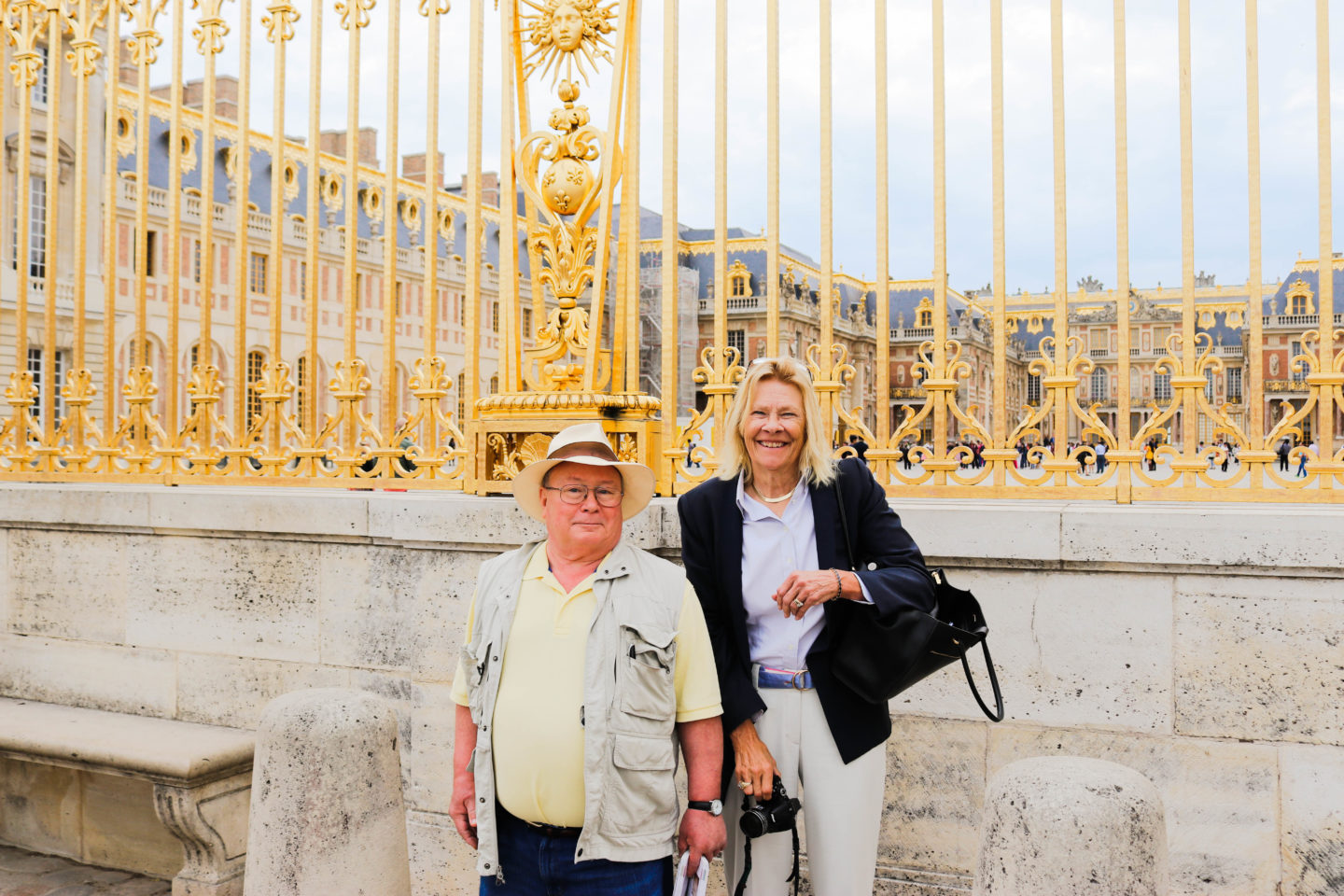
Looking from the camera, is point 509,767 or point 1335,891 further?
point 1335,891

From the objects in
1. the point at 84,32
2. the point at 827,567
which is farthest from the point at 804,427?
the point at 84,32

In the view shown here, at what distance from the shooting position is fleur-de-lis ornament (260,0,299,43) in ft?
16.8

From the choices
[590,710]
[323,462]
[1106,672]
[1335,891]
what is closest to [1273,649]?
[1106,672]

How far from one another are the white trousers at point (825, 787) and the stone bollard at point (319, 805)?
1334 millimetres

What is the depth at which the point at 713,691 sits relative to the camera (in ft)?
9.46

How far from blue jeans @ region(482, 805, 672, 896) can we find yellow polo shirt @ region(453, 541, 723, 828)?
2.6 inches

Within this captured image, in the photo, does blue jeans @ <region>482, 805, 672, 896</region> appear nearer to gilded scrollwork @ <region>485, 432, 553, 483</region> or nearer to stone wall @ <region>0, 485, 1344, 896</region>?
stone wall @ <region>0, 485, 1344, 896</region>

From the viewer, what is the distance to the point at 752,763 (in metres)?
2.88

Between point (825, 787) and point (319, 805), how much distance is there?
62.4 inches

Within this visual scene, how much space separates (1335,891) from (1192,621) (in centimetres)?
87

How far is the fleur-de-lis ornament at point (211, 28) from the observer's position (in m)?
5.27

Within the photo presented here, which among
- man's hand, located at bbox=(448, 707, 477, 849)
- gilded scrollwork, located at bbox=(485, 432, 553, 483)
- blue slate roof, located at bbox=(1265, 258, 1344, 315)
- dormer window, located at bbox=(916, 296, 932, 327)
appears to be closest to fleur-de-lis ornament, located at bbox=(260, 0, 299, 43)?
gilded scrollwork, located at bbox=(485, 432, 553, 483)

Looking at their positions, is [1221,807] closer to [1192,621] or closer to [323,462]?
[1192,621]

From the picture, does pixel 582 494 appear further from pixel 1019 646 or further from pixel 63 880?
pixel 63 880
